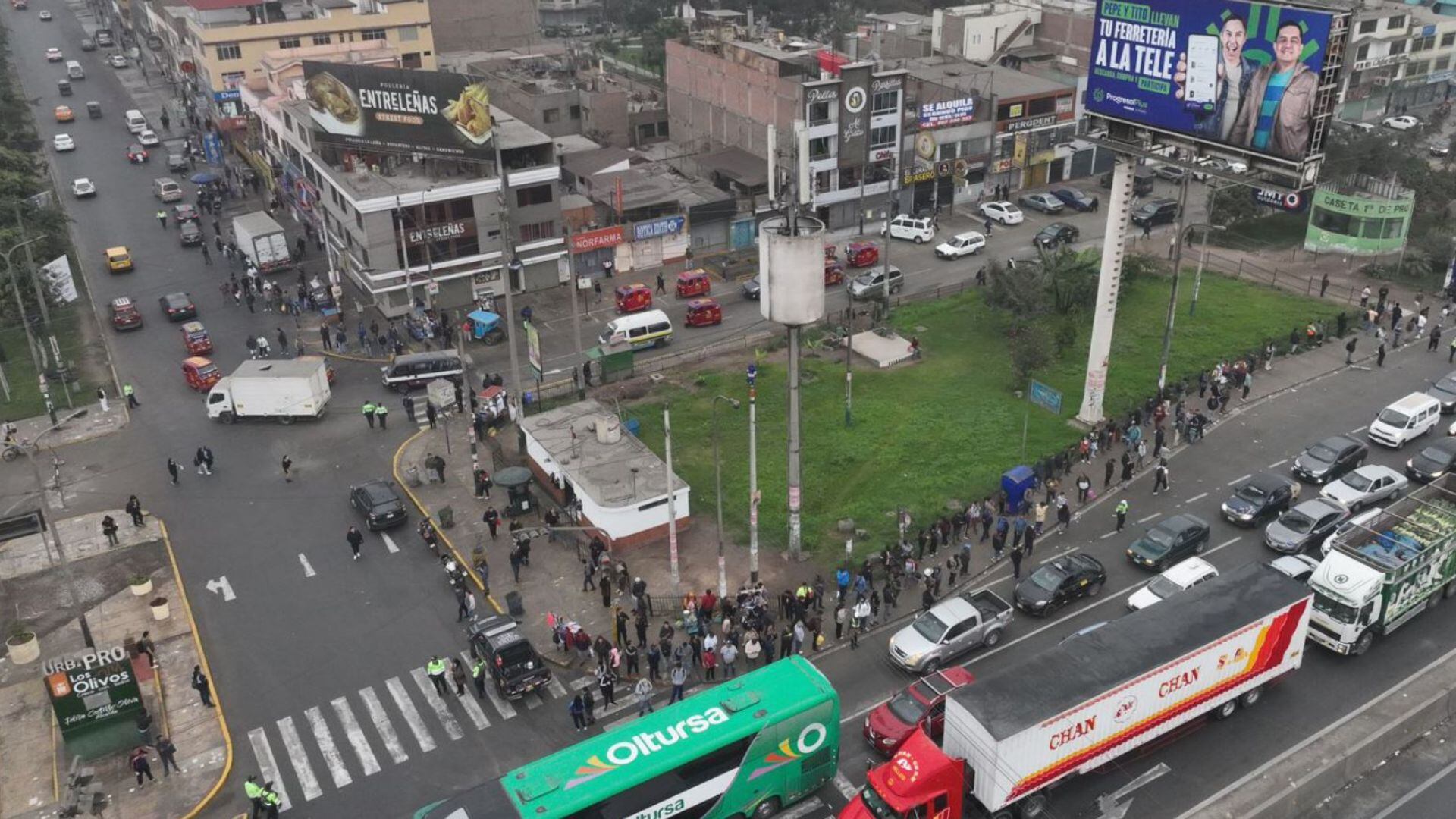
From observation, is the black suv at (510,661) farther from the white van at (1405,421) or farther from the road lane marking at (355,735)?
the white van at (1405,421)

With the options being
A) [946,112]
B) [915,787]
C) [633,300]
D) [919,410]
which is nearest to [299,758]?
[915,787]

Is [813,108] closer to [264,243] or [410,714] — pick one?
[264,243]

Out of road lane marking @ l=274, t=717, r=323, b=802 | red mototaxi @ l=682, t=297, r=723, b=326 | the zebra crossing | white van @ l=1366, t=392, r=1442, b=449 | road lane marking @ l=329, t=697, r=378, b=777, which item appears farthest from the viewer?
red mototaxi @ l=682, t=297, r=723, b=326


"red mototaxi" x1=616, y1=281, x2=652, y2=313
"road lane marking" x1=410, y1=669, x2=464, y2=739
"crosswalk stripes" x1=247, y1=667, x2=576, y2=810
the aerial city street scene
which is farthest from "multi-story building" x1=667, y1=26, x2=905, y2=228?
"crosswalk stripes" x1=247, y1=667, x2=576, y2=810

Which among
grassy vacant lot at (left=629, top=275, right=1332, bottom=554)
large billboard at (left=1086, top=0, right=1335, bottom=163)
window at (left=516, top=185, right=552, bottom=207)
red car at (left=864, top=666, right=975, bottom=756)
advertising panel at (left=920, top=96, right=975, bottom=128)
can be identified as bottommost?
grassy vacant lot at (left=629, top=275, right=1332, bottom=554)

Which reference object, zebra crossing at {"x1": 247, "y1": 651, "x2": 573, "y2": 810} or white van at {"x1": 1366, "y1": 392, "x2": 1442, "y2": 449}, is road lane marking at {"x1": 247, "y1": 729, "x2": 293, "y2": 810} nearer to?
zebra crossing at {"x1": 247, "y1": 651, "x2": 573, "y2": 810}

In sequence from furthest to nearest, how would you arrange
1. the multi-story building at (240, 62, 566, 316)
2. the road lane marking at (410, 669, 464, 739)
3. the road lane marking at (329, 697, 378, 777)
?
the multi-story building at (240, 62, 566, 316), the road lane marking at (410, 669, 464, 739), the road lane marking at (329, 697, 378, 777)
